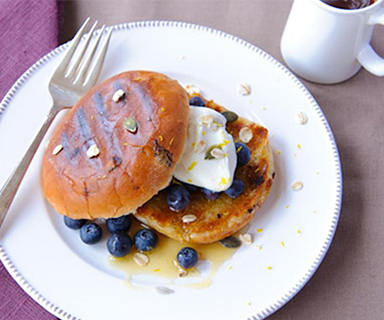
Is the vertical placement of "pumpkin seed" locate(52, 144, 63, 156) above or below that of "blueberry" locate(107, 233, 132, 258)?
above

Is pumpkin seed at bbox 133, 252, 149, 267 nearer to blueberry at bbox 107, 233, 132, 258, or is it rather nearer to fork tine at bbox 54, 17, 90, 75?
blueberry at bbox 107, 233, 132, 258

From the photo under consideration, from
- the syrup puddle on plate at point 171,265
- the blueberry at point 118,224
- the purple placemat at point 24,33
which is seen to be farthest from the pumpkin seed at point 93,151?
the purple placemat at point 24,33

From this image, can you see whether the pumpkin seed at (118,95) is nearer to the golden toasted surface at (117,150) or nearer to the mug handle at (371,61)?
the golden toasted surface at (117,150)

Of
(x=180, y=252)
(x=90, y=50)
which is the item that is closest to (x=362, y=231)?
(x=180, y=252)

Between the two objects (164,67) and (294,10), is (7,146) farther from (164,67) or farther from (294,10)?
(294,10)

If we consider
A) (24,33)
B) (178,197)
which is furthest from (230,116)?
(24,33)

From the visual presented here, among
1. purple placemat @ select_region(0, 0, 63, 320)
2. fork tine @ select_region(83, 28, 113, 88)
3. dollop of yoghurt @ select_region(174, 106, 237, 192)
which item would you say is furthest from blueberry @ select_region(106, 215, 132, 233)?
purple placemat @ select_region(0, 0, 63, 320)
